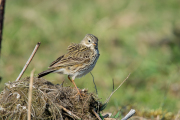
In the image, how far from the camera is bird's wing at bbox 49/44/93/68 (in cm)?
637

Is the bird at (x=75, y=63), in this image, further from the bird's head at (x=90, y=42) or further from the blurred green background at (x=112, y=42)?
the blurred green background at (x=112, y=42)

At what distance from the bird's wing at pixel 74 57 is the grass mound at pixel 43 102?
1173 millimetres

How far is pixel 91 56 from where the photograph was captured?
22.0ft

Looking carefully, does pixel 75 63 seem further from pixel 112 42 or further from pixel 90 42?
pixel 112 42

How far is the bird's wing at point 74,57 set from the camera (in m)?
6.37

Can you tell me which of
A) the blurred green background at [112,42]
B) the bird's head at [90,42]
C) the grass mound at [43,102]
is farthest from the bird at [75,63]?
the blurred green background at [112,42]

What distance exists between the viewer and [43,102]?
4.74 m

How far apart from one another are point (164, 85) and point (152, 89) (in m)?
0.48

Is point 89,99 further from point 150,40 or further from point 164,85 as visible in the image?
point 150,40

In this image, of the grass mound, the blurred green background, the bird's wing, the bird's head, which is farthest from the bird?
the blurred green background

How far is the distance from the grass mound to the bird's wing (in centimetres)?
117

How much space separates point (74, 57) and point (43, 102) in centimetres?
207

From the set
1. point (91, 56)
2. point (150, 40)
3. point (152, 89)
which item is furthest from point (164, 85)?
point (91, 56)

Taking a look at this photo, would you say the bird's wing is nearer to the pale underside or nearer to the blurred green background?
the pale underside
